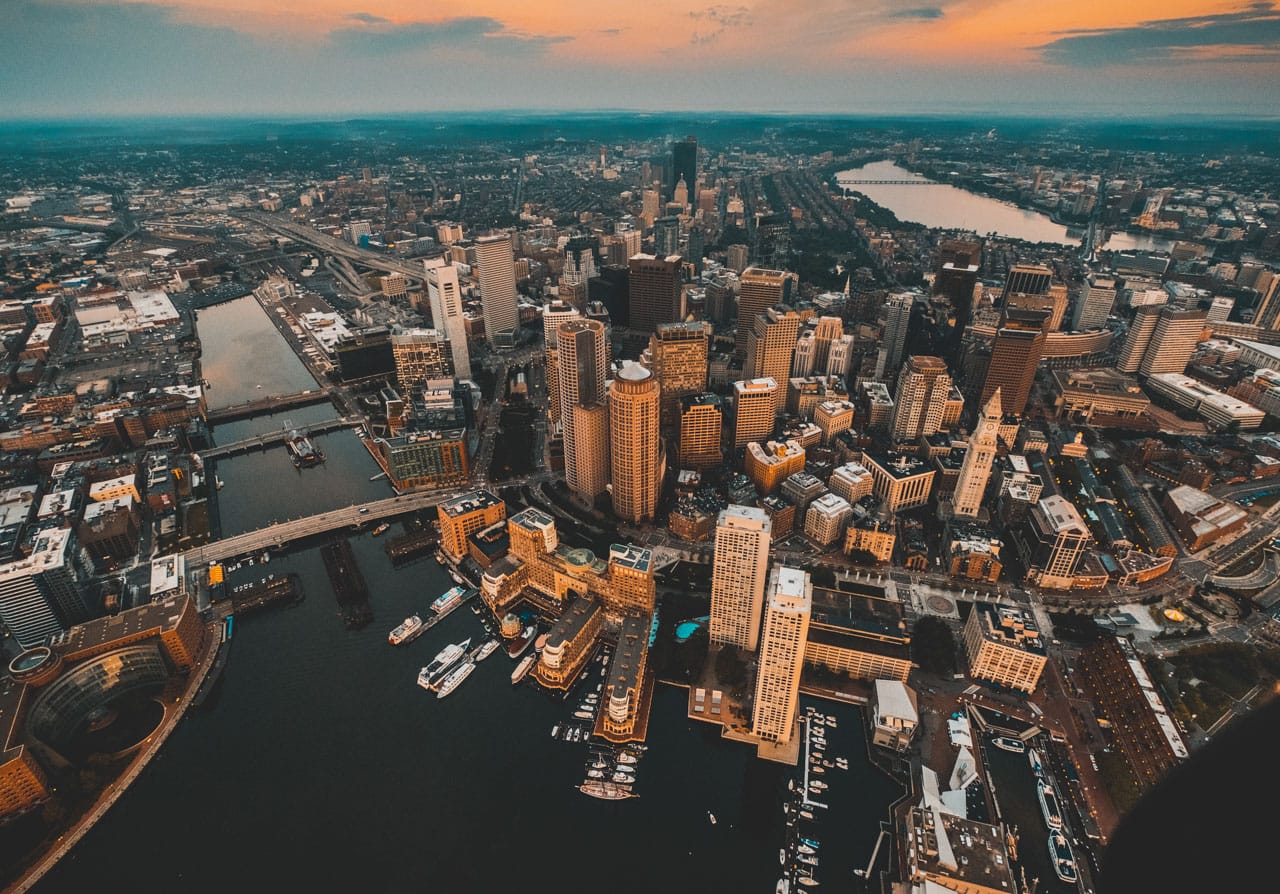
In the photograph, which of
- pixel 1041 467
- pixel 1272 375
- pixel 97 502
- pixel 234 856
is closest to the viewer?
pixel 234 856

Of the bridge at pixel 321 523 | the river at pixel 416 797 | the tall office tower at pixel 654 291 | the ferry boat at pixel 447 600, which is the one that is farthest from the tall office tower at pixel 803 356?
the ferry boat at pixel 447 600

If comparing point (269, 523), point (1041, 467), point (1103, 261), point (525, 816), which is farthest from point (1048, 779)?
point (1103, 261)

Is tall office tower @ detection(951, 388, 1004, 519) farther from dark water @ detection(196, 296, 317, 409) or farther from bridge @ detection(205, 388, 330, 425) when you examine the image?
dark water @ detection(196, 296, 317, 409)

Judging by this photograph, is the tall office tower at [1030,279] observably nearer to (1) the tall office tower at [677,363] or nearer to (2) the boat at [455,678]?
(1) the tall office tower at [677,363]

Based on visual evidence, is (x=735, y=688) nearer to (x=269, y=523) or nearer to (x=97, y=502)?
(x=269, y=523)

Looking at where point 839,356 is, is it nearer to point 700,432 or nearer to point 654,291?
point 654,291

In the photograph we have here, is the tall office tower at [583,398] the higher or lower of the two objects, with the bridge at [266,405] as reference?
higher

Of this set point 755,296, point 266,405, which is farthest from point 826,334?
point 266,405
